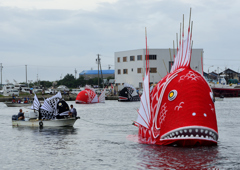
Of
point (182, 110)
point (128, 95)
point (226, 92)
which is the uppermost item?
point (226, 92)

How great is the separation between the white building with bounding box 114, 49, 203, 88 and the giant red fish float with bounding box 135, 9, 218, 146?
77.4 m

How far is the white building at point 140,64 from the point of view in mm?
106688

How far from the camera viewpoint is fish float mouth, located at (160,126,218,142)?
867 inches

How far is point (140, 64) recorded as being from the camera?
4363 inches

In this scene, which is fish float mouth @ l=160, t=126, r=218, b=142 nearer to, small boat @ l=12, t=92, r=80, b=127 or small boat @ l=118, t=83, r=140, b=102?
small boat @ l=12, t=92, r=80, b=127

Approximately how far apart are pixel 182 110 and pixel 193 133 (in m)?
1.35

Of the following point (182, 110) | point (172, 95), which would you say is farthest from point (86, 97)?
point (182, 110)

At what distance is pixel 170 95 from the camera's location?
2323 cm

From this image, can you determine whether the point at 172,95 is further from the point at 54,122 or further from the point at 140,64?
the point at 140,64

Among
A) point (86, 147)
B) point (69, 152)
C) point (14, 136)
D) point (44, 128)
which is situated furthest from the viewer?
point (44, 128)

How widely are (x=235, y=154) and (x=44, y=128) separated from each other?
837 inches

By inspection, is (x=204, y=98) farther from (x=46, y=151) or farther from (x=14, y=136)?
(x=14, y=136)

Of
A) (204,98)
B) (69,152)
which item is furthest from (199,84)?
(69,152)

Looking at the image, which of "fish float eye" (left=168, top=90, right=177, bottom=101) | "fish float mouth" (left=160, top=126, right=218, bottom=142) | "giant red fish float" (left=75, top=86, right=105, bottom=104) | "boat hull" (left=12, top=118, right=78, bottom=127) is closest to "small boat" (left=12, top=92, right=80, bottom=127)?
"boat hull" (left=12, top=118, right=78, bottom=127)
